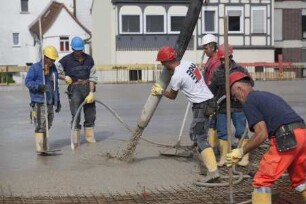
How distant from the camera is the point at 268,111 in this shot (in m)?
5.51

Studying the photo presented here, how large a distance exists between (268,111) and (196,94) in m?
2.72

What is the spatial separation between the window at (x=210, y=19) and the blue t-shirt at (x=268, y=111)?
4410 centimetres

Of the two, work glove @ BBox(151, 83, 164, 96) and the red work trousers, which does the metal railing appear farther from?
the red work trousers

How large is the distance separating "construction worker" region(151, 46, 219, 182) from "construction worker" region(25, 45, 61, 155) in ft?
8.63

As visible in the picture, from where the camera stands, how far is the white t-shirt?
8039 mm

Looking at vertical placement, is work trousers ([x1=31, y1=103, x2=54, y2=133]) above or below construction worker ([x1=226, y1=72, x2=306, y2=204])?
below

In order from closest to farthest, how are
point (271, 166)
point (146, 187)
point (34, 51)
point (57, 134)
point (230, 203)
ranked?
point (271, 166) < point (230, 203) < point (146, 187) < point (57, 134) < point (34, 51)

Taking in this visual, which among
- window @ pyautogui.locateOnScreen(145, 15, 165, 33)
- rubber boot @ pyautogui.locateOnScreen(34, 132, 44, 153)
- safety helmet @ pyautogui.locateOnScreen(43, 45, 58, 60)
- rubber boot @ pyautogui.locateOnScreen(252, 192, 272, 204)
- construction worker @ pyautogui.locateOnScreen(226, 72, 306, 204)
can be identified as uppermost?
window @ pyautogui.locateOnScreen(145, 15, 165, 33)

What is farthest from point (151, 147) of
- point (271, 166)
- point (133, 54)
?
point (133, 54)

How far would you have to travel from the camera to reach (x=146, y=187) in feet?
25.9

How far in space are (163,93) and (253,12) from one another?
1677 inches

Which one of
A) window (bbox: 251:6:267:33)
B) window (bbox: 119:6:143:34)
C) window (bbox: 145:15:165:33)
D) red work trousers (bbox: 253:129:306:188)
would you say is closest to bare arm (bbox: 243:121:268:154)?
red work trousers (bbox: 253:129:306:188)

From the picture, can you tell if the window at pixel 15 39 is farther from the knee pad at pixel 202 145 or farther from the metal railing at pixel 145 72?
the knee pad at pixel 202 145

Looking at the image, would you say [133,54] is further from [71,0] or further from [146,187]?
[146,187]
